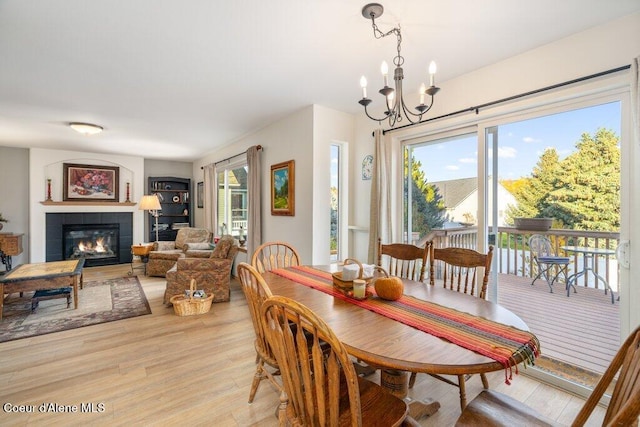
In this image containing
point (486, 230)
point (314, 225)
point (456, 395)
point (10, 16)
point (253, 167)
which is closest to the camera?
point (10, 16)

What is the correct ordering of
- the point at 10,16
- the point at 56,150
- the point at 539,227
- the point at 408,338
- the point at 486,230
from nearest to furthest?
the point at 408,338
the point at 10,16
the point at 539,227
the point at 486,230
the point at 56,150

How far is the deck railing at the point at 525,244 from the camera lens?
2.12 meters

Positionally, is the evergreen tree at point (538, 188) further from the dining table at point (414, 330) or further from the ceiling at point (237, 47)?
the dining table at point (414, 330)

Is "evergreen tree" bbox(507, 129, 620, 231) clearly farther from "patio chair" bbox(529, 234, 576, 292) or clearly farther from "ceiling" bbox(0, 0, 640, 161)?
"ceiling" bbox(0, 0, 640, 161)

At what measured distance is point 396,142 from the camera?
132 inches

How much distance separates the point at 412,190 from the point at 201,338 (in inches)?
107

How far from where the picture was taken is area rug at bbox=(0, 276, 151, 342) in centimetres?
302

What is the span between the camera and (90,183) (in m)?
6.35

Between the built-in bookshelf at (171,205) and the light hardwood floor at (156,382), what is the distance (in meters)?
4.34

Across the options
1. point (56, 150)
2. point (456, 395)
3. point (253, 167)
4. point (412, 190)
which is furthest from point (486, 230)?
point (56, 150)

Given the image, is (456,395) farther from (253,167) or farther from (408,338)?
(253,167)

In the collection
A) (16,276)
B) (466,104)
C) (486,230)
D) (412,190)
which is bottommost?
(16,276)

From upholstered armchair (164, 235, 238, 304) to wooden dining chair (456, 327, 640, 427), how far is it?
10.8 feet

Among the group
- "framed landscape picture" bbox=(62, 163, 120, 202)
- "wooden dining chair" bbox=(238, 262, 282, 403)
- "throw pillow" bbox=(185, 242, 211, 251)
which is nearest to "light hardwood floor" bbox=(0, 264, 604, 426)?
"wooden dining chair" bbox=(238, 262, 282, 403)
